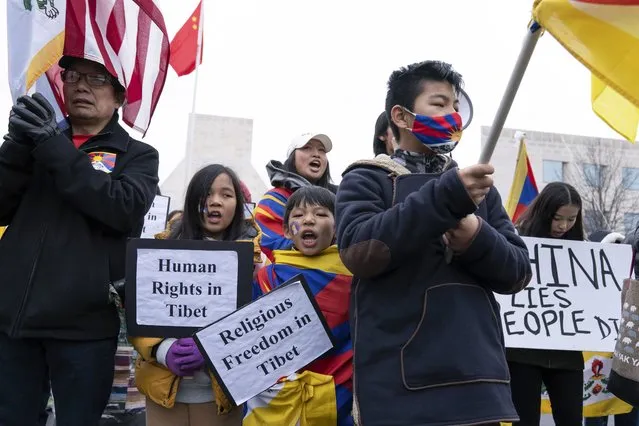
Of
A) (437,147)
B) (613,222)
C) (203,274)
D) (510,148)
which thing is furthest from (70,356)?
(510,148)

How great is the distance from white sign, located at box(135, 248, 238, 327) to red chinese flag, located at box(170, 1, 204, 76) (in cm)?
980

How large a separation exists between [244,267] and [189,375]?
0.59 meters

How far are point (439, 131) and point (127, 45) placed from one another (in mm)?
1721

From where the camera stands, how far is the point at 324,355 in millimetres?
3311

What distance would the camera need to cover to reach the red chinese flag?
12.4 m

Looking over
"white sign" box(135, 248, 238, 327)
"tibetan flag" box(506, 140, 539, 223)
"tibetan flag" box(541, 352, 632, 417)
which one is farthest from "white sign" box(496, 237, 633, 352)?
"white sign" box(135, 248, 238, 327)

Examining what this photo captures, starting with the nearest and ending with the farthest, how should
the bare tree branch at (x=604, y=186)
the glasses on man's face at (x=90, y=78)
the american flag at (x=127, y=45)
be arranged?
1. the glasses on man's face at (x=90, y=78)
2. the american flag at (x=127, y=45)
3. the bare tree branch at (x=604, y=186)

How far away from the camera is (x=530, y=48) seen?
198cm

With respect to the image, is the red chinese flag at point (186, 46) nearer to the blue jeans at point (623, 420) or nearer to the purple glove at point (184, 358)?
the blue jeans at point (623, 420)

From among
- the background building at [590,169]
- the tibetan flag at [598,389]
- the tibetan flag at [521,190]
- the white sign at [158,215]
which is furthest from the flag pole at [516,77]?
the background building at [590,169]

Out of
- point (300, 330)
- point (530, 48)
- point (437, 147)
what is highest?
point (530, 48)

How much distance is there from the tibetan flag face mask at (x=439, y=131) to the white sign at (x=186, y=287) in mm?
1083

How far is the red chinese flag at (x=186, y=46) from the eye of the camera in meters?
12.4

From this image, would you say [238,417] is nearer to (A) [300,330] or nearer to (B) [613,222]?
(A) [300,330]
